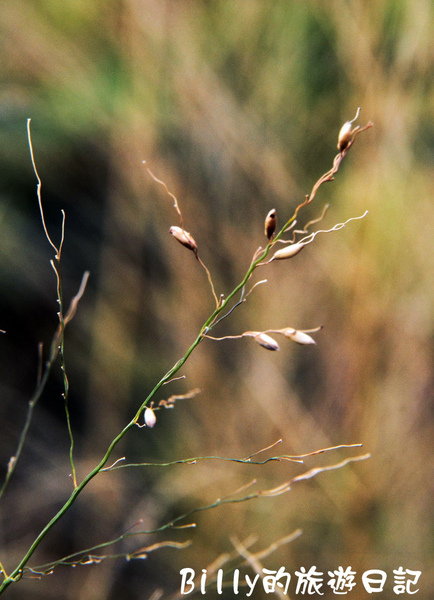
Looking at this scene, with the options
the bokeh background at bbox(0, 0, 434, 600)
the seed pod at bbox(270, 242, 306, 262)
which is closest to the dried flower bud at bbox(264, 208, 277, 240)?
the seed pod at bbox(270, 242, 306, 262)

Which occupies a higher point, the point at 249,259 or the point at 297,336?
the point at 249,259

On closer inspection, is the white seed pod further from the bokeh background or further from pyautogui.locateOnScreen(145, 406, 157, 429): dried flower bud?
the bokeh background

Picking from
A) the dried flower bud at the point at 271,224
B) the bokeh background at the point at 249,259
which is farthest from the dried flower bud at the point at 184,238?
the bokeh background at the point at 249,259

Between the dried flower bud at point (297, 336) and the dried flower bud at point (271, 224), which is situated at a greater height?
the dried flower bud at point (271, 224)

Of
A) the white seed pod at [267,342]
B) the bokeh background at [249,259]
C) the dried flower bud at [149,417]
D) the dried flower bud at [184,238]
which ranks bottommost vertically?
the dried flower bud at [149,417]

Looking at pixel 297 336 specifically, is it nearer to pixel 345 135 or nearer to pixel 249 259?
pixel 345 135

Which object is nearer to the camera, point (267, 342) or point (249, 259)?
point (267, 342)

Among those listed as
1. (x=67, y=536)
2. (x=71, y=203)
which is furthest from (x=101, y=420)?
(x=71, y=203)

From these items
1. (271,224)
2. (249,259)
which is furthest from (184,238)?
(249,259)

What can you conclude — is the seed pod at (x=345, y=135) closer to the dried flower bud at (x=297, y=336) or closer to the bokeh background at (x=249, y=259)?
the dried flower bud at (x=297, y=336)
